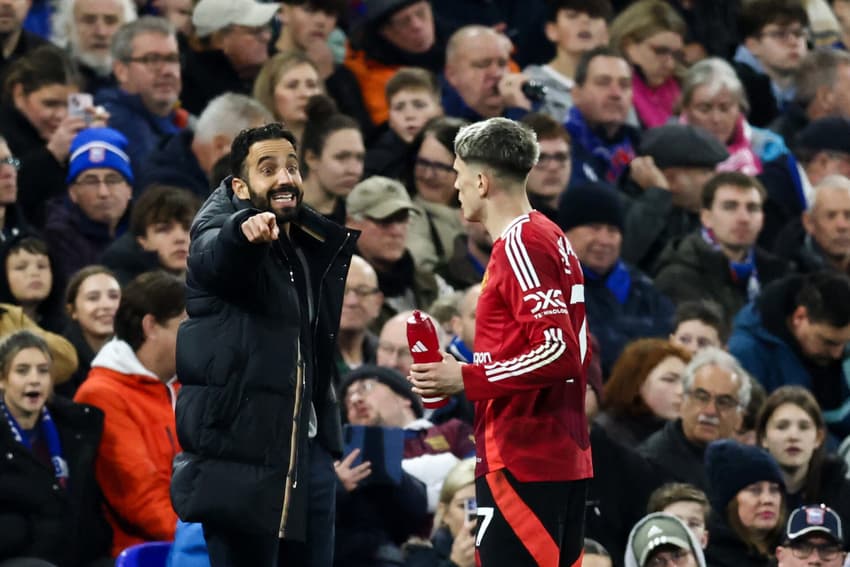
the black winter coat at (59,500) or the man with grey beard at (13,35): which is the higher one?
the man with grey beard at (13,35)

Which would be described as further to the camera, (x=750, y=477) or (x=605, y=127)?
(x=605, y=127)

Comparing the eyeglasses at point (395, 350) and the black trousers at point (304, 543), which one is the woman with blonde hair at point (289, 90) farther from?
the black trousers at point (304, 543)

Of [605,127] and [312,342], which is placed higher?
[605,127]

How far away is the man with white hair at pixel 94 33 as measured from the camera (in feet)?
41.2

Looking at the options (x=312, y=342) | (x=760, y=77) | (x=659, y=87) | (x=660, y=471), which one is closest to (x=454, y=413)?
(x=660, y=471)

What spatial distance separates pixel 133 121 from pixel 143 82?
0.24m

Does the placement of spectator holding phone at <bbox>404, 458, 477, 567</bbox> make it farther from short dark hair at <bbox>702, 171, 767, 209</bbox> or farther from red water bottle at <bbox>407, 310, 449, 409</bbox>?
short dark hair at <bbox>702, 171, 767, 209</bbox>

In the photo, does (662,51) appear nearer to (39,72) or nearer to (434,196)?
(434,196)

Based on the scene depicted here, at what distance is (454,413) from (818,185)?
3.96 metres

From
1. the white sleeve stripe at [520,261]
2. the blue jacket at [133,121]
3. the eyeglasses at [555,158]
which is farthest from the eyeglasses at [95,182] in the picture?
the white sleeve stripe at [520,261]

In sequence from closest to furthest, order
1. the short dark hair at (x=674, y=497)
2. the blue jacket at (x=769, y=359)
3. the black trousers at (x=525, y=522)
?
the black trousers at (x=525, y=522) → the short dark hair at (x=674, y=497) → the blue jacket at (x=769, y=359)

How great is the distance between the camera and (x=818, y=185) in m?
13.7

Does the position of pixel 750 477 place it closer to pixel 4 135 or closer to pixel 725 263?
pixel 725 263

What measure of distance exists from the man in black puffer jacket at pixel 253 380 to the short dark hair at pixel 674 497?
9.58 ft
